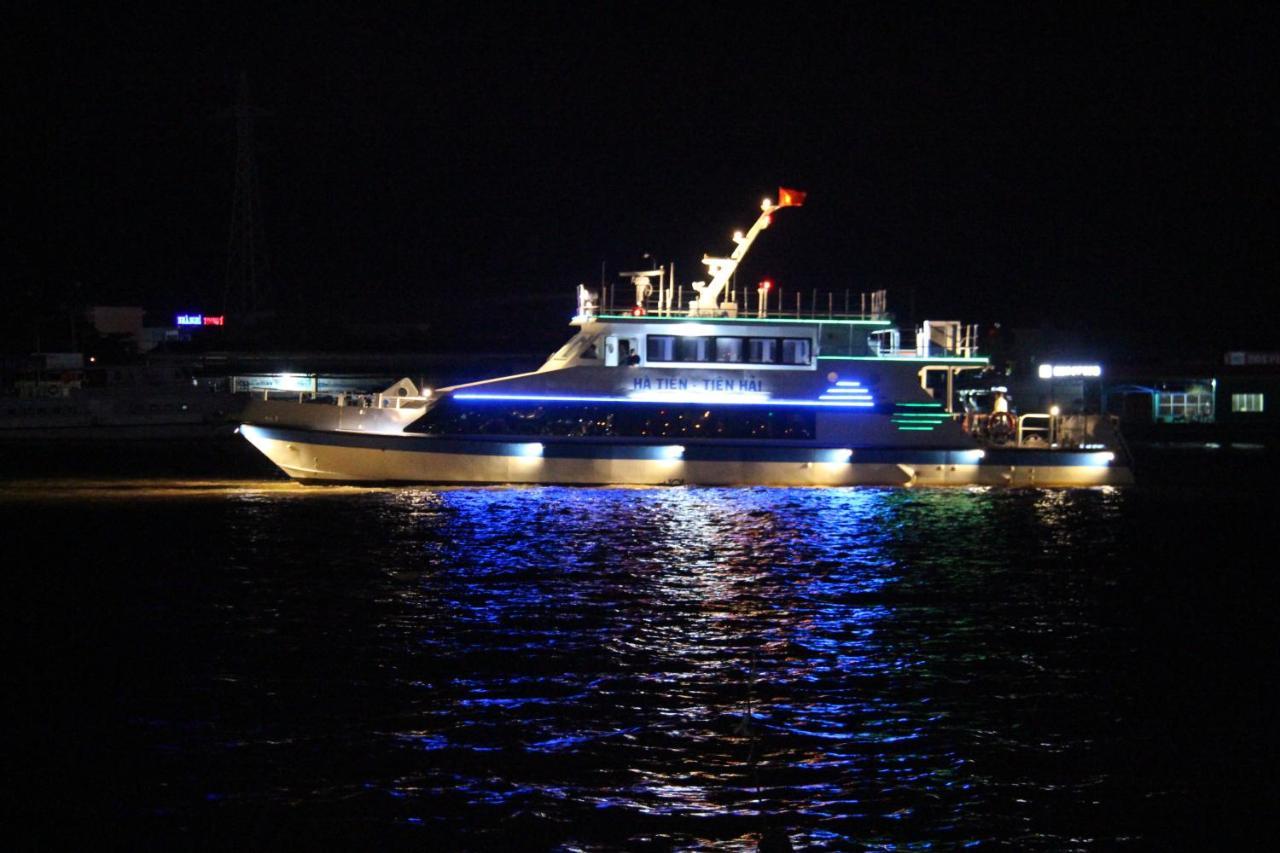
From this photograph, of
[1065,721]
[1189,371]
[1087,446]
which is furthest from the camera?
[1189,371]

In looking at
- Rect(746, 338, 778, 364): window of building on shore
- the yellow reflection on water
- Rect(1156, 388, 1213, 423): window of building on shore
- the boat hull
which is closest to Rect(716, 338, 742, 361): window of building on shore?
Rect(746, 338, 778, 364): window of building on shore

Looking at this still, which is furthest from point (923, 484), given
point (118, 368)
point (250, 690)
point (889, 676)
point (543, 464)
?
point (118, 368)

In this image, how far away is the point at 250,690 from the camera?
47.0ft

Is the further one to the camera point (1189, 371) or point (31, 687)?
point (1189, 371)

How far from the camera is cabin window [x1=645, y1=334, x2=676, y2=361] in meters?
33.9

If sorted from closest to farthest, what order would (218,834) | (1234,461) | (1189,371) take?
(218,834), (1234,461), (1189,371)

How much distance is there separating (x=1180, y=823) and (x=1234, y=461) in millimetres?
47842

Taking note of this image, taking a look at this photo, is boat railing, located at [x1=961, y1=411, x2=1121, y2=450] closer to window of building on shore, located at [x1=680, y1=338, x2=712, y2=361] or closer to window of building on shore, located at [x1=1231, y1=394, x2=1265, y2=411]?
window of building on shore, located at [x1=680, y1=338, x2=712, y2=361]

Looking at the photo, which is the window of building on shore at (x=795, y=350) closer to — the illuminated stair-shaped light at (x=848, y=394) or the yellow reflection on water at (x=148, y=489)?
the illuminated stair-shaped light at (x=848, y=394)

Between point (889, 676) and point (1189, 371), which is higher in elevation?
point (1189, 371)

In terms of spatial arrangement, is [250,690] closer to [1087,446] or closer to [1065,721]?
[1065,721]

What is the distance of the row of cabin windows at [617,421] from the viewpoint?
32562 mm

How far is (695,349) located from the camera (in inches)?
1342

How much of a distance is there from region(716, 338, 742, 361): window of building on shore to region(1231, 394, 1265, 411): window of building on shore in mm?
50630
